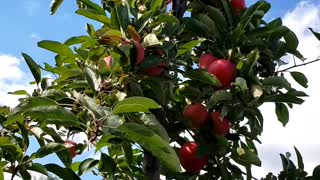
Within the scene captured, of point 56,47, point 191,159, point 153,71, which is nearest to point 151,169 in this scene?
point 191,159

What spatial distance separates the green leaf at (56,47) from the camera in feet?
7.08

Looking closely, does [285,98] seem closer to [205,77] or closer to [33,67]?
[205,77]

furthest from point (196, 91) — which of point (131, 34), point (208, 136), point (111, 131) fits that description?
point (111, 131)

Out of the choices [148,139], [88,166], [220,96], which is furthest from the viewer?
[88,166]

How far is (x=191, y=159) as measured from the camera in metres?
2.28

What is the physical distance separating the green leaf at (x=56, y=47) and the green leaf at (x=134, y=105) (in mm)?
689

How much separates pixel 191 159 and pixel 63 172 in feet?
2.40

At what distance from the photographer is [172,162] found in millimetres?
1524

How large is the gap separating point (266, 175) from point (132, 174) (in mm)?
617

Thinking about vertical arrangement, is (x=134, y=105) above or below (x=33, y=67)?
below

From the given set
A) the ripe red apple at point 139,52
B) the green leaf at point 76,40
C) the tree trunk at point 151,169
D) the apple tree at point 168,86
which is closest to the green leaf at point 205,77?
the apple tree at point 168,86

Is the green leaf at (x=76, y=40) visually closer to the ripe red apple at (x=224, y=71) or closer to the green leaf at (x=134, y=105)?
the ripe red apple at (x=224, y=71)

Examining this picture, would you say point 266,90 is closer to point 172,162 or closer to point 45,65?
point 172,162

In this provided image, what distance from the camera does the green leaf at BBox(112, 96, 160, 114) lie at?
155 centimetres
